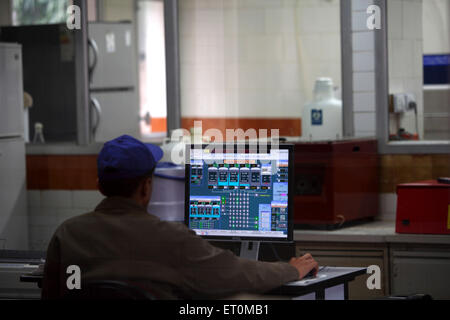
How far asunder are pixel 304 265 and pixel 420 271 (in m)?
0.96

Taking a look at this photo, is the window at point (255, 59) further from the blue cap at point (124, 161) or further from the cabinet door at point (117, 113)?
the blue cap at point (124, 161)

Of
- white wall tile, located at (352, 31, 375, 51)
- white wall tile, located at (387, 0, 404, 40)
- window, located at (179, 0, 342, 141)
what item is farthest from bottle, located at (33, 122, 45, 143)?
white wall tile, located at (387, 0, 404, 40)

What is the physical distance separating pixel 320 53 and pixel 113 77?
143 cm

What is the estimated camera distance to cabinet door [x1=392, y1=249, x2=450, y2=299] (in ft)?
9.92

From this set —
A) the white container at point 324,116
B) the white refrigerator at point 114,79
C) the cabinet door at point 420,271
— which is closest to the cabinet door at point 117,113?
the white refrigerator at point 114,79

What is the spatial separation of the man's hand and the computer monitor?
0.18 m

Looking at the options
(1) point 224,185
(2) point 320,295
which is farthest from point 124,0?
(2) point 320,295

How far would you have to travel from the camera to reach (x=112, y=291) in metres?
2.16

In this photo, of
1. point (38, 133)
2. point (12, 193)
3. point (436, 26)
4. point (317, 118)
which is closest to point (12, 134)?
point (12, 193)

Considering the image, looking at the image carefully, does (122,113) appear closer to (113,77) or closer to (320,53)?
(113,77)

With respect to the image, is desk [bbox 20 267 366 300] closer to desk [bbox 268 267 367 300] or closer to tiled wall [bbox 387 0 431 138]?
desk [bbox 268 267 367 300]

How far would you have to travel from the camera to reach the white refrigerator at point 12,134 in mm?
4125

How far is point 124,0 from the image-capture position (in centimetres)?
741
